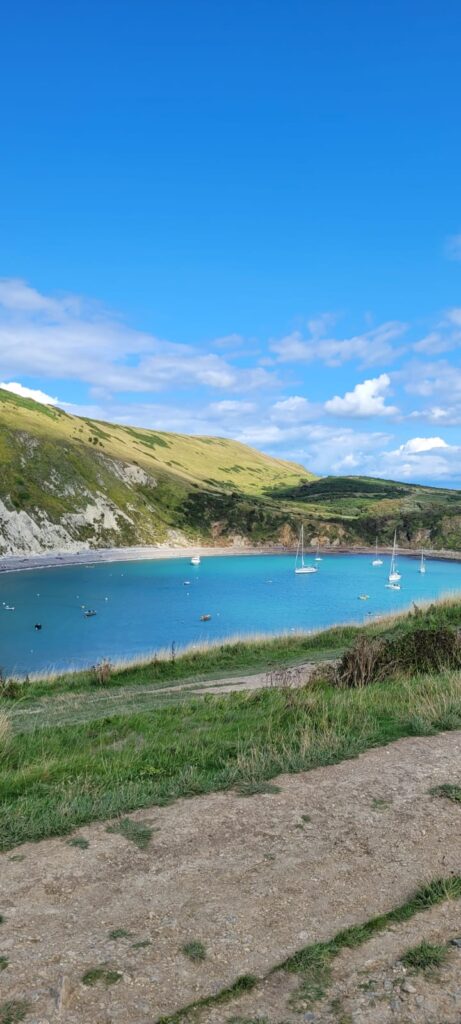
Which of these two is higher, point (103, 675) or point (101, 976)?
point (101, 976)

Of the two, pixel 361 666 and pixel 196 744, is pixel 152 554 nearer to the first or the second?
pixel 361 666

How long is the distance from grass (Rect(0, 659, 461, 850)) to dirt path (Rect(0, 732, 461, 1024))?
36cm

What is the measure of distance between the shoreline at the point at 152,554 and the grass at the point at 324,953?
110 meters

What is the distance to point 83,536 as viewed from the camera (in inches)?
5212

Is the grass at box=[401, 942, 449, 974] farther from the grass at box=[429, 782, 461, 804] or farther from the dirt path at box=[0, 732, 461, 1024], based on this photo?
the grass at box=[429, 782, 461, 804]

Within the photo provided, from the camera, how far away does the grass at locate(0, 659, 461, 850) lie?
7988 mm

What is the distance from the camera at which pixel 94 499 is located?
13725 centimetres

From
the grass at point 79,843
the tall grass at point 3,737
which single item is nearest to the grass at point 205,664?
the tall grass at point 3,737

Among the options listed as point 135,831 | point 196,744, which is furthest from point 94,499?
point 135,831

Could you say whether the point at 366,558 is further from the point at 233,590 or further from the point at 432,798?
the point at 432,798

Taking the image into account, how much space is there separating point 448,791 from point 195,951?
4.56 metres

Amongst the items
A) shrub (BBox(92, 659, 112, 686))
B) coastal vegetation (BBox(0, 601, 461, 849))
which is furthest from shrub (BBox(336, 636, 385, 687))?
shrub (BBox(92, 659, 112, 686))

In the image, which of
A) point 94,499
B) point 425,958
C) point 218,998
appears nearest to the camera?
point 218,998

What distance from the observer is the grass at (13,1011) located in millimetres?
4391
